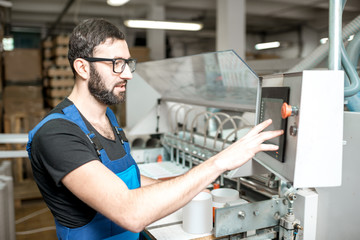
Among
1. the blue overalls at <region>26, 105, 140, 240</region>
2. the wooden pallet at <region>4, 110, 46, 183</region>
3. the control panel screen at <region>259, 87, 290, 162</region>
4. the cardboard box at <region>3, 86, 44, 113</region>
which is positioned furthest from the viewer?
the cardboard box at <region>3, 86, 44, 113</region>

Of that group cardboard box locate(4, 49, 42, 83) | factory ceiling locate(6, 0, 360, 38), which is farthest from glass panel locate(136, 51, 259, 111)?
factory ceiling locate(6, 0, 360, 38)

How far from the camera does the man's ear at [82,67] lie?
1214 mm

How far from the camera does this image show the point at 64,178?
972 mm

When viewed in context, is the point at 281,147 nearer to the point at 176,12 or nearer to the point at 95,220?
the point at 95,220

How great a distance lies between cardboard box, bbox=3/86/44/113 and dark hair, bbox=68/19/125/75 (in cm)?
398

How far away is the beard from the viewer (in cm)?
122

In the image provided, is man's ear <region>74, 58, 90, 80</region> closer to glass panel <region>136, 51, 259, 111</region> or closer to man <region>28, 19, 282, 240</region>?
man <region>28, 19, 282, 240</region>

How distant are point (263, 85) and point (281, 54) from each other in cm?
1027

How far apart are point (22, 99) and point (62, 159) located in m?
4.41

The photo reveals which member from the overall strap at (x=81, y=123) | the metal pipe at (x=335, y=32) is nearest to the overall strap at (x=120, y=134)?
the overall strap at (x=81, y=123)

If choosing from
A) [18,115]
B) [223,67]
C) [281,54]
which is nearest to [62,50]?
[18,115]

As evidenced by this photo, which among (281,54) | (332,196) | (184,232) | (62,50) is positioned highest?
(281,54)

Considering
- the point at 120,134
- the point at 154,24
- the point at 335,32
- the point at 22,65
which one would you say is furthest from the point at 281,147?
the point at 22,65

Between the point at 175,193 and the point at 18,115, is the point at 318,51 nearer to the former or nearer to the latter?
the point at 175,193
